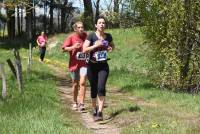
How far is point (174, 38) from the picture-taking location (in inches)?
671

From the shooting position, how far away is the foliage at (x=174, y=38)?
16703 millimetres

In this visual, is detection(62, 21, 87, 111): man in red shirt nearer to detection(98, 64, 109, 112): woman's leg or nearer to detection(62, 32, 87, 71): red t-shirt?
detection(62, 32, 87, 71): red t-shirt

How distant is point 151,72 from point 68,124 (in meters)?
8.19

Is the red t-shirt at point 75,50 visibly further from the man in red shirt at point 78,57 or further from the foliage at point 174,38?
the foliage at point 174,38

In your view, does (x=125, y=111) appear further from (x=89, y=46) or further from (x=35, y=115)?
(x=35, y=115)

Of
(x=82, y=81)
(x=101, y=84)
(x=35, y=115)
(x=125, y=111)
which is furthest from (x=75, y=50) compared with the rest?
(x=35, y=115)

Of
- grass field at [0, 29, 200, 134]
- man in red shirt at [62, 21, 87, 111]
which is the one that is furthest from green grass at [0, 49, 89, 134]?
man in red shirt at [62, 21, 87, 111]

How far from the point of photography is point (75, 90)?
1401cm

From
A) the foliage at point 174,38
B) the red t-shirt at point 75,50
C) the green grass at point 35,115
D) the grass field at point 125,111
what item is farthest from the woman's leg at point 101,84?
the foliage at point 174,38

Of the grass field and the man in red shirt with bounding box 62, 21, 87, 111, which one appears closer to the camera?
the grass field

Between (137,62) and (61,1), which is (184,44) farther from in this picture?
(61,1)

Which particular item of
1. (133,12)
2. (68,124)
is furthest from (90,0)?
(68,124)

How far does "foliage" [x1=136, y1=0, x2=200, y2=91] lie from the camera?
16.7 metres

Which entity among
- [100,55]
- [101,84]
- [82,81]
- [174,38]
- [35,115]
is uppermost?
[100,55]
